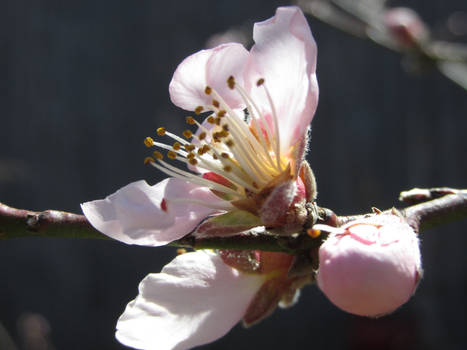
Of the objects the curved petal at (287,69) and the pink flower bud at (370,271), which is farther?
the curved petal at (287,69)

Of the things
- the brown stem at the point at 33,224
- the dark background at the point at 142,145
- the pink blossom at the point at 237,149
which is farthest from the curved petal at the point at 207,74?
the dark background at the point at 142,145

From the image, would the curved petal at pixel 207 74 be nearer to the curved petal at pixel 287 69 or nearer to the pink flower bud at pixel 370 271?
the curved petal at pixel 287 69

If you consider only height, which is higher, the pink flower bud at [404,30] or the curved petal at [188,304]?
the pink flower bud at [404,30]

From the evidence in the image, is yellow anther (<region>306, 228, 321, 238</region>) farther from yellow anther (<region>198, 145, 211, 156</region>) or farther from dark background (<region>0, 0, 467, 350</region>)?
dark background (<region>0, 0, 467, 350</region>)

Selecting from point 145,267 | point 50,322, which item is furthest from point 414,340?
point 50,322

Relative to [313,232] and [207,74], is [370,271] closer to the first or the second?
[313,232]

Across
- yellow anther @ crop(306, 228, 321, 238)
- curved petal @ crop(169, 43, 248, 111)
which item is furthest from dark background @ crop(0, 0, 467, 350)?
yellow anther @ crop(306, 228, 321, 238)

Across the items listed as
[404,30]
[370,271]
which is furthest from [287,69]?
[404,30]
